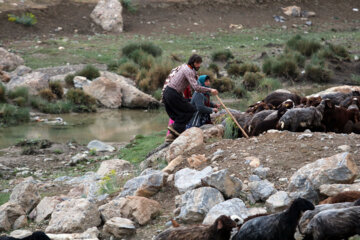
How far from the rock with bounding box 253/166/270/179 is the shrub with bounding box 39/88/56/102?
11.6m

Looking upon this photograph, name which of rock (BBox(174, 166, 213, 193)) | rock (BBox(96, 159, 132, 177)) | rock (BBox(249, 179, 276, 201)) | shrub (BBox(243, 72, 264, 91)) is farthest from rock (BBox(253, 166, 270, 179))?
shrub (BBox(243, 72, 264, 91))

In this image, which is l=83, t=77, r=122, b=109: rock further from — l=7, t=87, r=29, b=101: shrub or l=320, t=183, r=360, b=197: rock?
l=320, t=183, r=360, b=197: rock

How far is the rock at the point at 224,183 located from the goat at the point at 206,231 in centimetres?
98

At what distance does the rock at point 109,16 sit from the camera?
90.8 feet

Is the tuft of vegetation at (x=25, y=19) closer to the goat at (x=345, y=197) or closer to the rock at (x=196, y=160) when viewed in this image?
the rock at (x=196, y=160)

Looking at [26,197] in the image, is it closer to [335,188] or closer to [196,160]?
[196,160]

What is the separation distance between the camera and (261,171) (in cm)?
587

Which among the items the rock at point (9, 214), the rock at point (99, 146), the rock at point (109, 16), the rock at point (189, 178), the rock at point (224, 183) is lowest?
the rock at point (109, 16)

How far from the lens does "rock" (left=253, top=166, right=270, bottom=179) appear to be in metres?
5.83

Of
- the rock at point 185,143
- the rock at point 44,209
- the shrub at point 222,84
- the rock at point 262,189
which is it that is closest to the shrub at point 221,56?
the shrub at point 222,84

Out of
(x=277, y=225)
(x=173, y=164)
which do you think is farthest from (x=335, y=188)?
(x=173, y=164)

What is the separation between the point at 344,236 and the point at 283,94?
5877 mm

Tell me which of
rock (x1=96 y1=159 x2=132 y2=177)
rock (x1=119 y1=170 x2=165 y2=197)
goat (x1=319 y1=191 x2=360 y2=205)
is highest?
goat (x1=319 y1=191 x2=360 y2=205)

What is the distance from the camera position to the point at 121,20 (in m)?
Answer: 28.1
